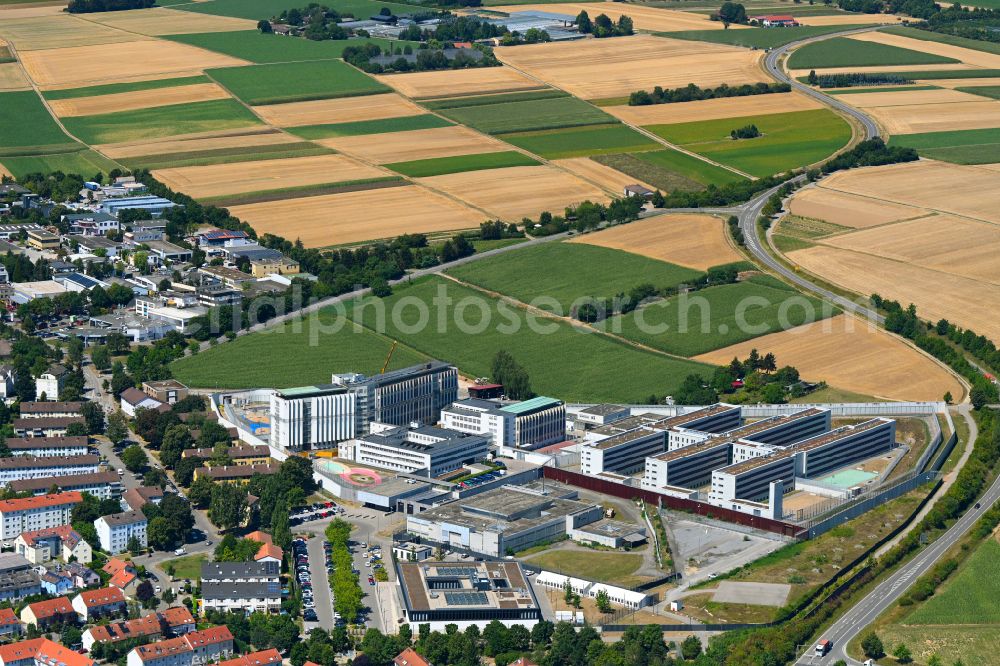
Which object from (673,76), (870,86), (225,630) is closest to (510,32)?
(673,76)

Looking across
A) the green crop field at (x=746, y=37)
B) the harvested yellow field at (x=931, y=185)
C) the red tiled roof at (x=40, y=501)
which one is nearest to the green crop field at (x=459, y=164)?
the harvested yellow field at (x=931, y=185)

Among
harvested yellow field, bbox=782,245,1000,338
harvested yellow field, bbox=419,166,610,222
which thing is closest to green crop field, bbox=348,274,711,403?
harvested yellow field, bbox=782,245,1000,338

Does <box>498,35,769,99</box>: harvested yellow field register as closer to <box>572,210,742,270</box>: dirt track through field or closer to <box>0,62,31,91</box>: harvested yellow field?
<box>572,210,742,270</box>: dirt track through field

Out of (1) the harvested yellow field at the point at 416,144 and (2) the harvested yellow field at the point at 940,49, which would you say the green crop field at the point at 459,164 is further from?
(2) the harvested yellow field at the point at 940,49

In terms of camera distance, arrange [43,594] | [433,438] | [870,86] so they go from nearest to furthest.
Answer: [43,594], [433,438], [870,86]

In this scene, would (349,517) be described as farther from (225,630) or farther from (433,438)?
(225,630)

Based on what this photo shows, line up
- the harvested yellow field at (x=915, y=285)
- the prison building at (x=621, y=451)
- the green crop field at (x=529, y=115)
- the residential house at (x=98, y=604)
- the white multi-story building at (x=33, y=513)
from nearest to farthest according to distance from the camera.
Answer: the residential house at (x=98, y=604) < the white multi-story building at (x=33, y=513) < the prison building at (x=621, y=451) < the harvested yellow field at (x=915, y=285) < the green crop field at (x=529, y=115)
